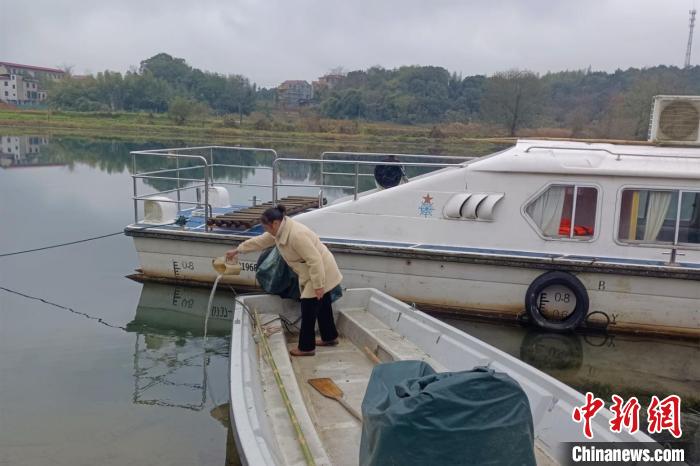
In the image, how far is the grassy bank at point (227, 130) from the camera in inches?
1807

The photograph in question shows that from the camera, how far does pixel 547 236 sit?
848 centimetres

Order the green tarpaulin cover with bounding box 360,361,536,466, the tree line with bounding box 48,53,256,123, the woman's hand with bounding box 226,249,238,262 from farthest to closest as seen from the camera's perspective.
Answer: the tree line with bounding box 48,53,256,123
the woman's hand with bounding box 226,249,238,262
the green tarpaulin cover with bounding box 360,361,536,466

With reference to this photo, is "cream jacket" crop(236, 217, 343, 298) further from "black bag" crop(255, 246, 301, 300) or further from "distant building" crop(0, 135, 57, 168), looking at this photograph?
"distant building" crop(0, 135, 57, 168)

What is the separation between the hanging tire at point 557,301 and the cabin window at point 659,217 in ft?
3.17

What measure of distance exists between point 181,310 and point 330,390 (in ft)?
14.5

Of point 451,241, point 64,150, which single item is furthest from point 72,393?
point 64,150

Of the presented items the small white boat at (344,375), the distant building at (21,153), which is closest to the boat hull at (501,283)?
the small white boat at (344,375)

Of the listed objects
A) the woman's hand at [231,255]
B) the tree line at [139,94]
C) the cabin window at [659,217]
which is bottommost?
the woman's hand at [231,255]

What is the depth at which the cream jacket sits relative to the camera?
577 cm

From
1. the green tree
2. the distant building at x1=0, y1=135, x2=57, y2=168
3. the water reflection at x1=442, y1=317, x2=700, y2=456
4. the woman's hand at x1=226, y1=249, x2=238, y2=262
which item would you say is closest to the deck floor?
the woman's hand at x1=226, y1=249, x2=238, y2=262

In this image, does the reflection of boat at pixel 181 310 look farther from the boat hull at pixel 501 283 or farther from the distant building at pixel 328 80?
the distant building at pixel 328 80

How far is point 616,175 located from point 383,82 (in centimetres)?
7879

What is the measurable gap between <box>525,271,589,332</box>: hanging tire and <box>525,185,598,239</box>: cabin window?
0.64m

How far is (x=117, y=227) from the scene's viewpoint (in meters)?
14.5
